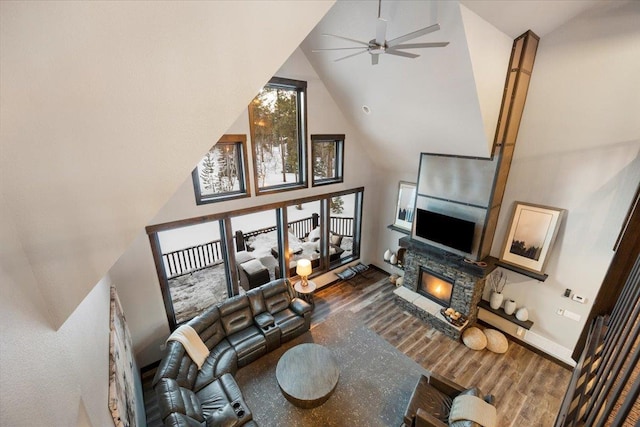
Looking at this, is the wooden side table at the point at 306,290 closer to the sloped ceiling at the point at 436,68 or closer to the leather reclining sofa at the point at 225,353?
the leather reclining sofa at the point at 225,353

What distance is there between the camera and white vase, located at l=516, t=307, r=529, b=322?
15.4ft

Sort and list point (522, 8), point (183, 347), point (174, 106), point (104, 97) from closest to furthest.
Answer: point (104, 97) < point (174, 106) < point (522, 8) < point (183, 347)

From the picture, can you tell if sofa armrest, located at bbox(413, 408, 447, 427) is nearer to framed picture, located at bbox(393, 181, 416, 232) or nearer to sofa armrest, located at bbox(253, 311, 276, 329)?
sofa armrest, located at bbox(253, 311, 276, 329)

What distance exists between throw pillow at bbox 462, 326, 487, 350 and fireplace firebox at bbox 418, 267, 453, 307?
1.93ft

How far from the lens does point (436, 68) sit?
3426 mm

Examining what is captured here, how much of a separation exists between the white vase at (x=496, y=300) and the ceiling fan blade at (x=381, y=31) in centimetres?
491

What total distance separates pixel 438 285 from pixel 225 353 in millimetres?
4477

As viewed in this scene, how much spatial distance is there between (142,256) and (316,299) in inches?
150

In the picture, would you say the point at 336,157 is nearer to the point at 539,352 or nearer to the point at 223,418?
the point at 223,418

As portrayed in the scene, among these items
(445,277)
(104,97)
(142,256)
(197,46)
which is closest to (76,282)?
(104,97)

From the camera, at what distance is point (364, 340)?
A: 5.04 meters

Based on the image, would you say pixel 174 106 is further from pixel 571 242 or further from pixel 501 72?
pixel 571 242

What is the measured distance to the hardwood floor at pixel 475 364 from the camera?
12.8 feet

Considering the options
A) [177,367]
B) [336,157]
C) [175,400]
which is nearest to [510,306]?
[336,157]
